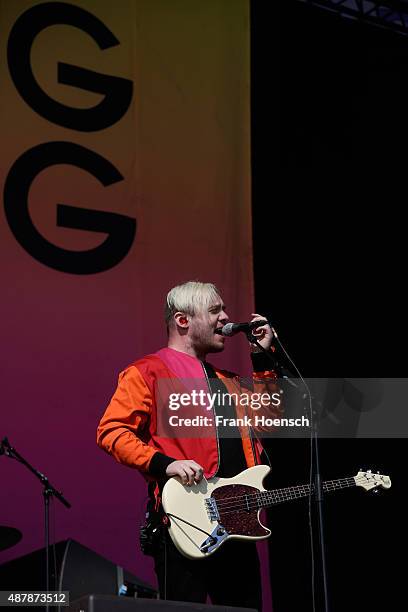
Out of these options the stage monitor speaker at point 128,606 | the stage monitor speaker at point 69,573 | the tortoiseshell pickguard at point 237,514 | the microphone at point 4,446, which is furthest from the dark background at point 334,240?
the stage monitor speaker at point 128,606

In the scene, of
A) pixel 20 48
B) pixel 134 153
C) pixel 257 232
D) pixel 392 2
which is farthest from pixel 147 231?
pixel 392 2

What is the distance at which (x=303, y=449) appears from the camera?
4.73m

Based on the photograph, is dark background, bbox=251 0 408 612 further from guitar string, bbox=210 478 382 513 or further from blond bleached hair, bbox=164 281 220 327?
guitar string, bbox=210 478 382 513

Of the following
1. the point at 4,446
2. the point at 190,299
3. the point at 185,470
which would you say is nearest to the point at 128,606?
the point at 185,470

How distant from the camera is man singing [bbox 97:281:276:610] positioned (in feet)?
8.68

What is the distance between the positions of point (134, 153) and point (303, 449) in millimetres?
1926

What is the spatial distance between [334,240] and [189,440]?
2.60 meters

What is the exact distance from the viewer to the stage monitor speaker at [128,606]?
6.41ft

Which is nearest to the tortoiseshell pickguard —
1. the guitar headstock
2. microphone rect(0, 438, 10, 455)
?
the guitar headstock

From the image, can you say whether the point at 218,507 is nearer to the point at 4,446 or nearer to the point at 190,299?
the point at 190,299

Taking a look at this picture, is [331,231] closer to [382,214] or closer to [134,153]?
[382,214]

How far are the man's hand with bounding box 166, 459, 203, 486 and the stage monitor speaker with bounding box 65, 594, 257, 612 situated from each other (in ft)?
1.98

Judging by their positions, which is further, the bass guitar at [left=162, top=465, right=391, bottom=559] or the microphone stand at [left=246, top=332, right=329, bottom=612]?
the bass guitar at [left=162, top=465, right=391, bottom=559]

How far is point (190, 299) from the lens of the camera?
3156 millimetres
